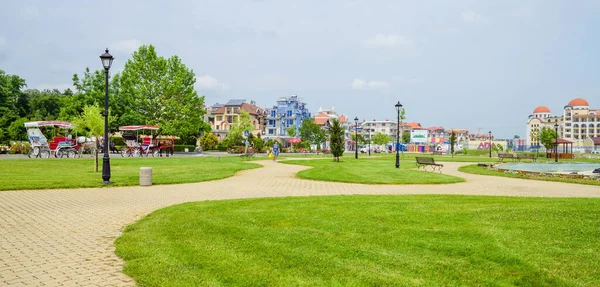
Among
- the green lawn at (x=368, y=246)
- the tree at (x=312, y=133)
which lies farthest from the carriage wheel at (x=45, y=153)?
the tree at (x=312, y=133)

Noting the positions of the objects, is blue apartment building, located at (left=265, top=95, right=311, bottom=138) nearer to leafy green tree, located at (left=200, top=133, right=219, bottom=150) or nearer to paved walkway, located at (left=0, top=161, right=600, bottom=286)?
leafy green tree, located at (left=200, top=133, right=219, bottom=150)

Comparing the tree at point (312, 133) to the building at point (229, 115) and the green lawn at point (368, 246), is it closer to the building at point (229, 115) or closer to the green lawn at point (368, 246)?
the building at point (229, 115)

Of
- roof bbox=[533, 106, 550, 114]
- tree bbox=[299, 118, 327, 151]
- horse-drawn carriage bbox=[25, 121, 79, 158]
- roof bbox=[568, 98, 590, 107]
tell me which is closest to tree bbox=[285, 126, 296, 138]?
tree bbox=[299, 118, 327, 151]

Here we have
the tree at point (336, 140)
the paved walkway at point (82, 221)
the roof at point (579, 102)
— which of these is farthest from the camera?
the roof at point (579, 102)

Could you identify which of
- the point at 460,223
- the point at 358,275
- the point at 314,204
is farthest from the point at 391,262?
the point at 314,204

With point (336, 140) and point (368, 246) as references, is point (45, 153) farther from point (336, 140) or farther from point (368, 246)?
point (368, 246)

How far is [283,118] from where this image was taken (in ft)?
351

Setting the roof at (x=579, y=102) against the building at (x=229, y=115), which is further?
the roof at (x=579, y=102)

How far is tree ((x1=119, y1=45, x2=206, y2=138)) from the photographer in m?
51.4

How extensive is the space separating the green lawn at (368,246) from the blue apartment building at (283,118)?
97.0 m

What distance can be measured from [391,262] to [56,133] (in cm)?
4169

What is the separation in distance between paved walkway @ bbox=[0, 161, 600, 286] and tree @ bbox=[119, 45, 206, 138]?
1515 inches

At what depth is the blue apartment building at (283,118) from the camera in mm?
106700

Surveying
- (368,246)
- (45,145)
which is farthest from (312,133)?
(368,246)
